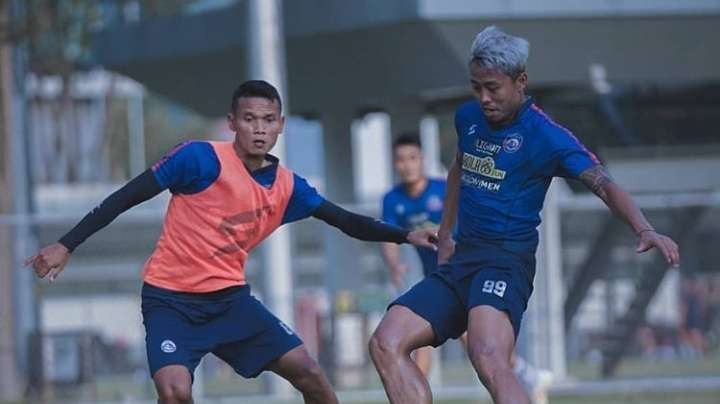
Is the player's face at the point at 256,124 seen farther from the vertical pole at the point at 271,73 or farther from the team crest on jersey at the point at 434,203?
the vertical pole at the point at 271,73

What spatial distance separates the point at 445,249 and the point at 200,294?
124cm

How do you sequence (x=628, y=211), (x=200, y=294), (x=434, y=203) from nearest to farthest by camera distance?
(x=628, y=211) → (x=200, y=294) → (x=434, y=203)

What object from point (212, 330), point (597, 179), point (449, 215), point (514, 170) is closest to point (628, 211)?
point (597, 179)

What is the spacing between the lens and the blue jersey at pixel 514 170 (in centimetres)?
900

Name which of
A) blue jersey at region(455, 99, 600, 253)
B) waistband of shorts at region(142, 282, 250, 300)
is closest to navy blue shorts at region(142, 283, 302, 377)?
waistband of shorts at region(142, 282, 250, 300)

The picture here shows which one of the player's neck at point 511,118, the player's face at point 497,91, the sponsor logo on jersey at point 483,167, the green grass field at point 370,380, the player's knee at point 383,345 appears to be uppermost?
the player's face at point 497,91

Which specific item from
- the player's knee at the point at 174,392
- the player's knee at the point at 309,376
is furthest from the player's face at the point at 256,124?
the player's knee at the point at 174,392

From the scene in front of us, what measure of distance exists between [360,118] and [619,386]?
8.36m

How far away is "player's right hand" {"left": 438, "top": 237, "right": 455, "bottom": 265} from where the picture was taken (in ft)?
31.6

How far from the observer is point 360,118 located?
26.7m

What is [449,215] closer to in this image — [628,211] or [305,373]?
[305,373]

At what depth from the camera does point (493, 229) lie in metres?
9.13

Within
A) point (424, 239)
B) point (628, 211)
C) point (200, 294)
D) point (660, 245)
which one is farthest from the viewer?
point (424, 239)

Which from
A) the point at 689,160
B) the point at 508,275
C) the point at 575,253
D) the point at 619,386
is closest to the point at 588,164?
the point at 508,275
